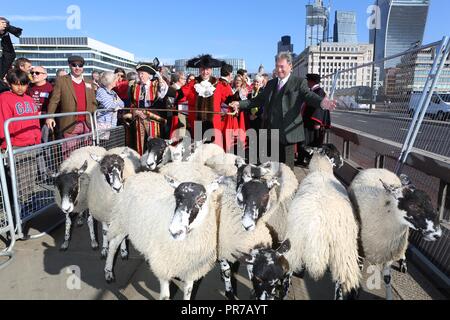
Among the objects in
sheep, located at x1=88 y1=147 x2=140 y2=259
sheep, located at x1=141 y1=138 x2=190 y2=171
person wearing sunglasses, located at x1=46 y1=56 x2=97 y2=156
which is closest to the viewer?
sheep, located at x1=88 y1=147 x2=140 y2=259

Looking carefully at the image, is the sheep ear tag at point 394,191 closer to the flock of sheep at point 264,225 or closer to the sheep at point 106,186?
the flock of sheep at point 264,225

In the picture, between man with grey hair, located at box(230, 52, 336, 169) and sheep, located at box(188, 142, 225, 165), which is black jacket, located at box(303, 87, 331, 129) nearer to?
sheep, located at box(188, 142, 225, 165)

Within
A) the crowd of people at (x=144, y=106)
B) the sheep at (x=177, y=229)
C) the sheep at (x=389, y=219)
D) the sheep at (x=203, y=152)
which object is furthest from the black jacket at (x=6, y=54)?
the sheep at (x=389, y=219)

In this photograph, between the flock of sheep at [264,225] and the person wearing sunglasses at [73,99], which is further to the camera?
the person wearing sunglasses at [73,99]

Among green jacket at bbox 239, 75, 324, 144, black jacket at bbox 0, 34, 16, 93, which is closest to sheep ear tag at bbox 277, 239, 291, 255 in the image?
green jacket at bbox 239, 75, 324, 144

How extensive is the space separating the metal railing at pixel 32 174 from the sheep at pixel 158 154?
123 centimetres

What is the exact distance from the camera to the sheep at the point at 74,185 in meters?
3.50

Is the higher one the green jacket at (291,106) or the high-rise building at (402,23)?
the high-rise building at (402,23)

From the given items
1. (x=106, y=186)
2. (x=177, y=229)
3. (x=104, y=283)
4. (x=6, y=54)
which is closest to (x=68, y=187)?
(x=106, y=186)

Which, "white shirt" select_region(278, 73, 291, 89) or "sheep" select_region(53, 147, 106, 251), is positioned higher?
"white shirt" select_region(278, 73, 291, 89)

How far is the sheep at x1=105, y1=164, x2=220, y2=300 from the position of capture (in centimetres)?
252

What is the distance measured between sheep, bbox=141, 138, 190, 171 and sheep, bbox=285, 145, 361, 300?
1.94 meters
